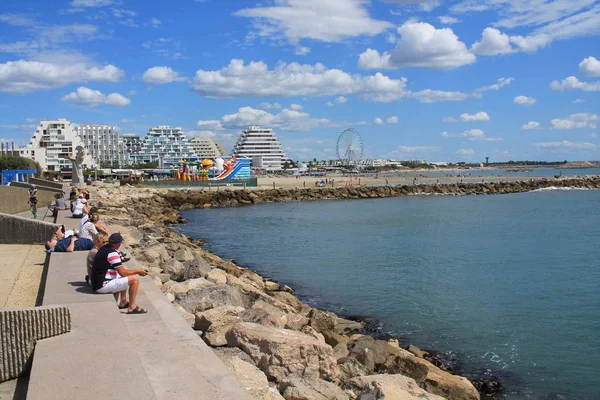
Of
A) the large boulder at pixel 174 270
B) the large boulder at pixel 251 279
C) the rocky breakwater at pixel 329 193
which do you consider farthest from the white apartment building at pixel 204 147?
the large boulder at pixel 174 270

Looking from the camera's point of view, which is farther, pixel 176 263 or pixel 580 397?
pixel 176 263

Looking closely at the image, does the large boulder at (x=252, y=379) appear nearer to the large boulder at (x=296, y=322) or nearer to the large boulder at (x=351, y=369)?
the large boulder at (x=351, y=369)

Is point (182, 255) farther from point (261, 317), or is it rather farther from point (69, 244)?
point (261, 317)

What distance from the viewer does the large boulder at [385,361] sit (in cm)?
786

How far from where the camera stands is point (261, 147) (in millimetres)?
144625

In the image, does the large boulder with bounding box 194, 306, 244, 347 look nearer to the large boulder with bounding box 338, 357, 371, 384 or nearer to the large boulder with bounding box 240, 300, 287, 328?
the large boulder with bounding box 240, 300, 287, 328

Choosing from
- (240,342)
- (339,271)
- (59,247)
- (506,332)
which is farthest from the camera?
(339,271)

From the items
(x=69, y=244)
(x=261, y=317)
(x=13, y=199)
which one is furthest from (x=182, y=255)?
(x=13, y=199)

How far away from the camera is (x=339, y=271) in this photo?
18609 mm

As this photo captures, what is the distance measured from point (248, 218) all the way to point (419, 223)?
11.9 m

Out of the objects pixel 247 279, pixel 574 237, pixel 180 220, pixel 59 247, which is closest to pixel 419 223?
pixel 574 237

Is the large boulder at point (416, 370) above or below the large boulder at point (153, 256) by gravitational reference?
below

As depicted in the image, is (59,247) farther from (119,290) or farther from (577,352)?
(577,352)

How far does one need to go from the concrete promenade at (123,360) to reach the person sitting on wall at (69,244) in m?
3.63
